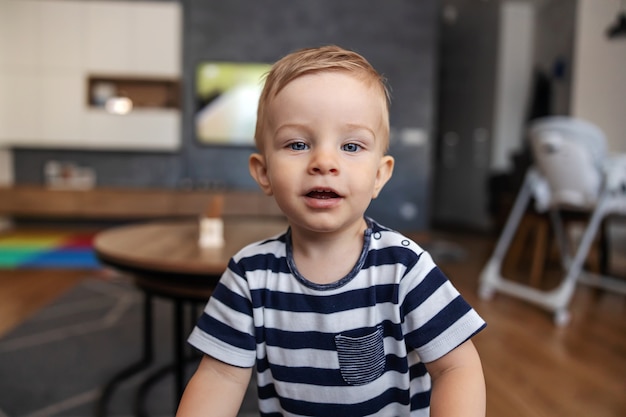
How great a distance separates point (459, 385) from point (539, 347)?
5.73ft

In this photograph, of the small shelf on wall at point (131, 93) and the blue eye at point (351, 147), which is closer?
the blue eye at point (351, 147)

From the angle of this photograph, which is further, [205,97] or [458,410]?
[205,97]

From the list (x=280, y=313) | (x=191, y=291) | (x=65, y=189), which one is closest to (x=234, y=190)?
(x=65, y=189)

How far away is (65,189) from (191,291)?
3.69 m

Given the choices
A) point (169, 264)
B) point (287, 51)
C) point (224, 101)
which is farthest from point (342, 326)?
point (287, 51)

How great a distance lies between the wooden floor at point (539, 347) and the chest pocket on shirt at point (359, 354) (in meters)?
0.72

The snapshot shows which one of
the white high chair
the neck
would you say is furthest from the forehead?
the white high chair

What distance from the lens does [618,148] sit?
4730 mm

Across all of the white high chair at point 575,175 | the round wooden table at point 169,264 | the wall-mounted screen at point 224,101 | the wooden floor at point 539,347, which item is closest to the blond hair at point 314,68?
the round wooden table at point 169,264

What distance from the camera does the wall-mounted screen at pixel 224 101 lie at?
4.73 m

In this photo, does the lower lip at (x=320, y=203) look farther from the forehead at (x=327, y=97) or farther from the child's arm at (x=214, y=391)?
the child's arm at (x=214, y=391)

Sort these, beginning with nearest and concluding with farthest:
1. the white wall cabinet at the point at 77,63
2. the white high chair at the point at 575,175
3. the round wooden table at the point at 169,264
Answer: the round wooden table at the point at 169,264 → the white high chair at the point at 575,175 → the white wall cabinet at the point at 77,63

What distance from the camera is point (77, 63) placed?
4484 mm

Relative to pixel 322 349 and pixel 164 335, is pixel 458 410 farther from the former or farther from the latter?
pixel 164 335
